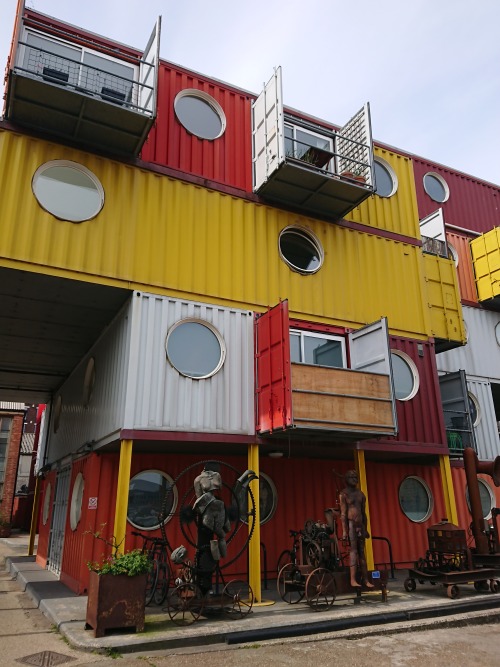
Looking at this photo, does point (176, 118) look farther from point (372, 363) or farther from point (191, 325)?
point (372, 363)

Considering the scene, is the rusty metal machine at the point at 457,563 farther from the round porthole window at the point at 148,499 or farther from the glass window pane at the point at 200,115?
the glass window pane at the point at 200,115

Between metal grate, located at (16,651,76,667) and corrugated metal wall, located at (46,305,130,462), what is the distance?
381cm

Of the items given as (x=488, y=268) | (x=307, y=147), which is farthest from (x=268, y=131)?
(x=488, y=268)

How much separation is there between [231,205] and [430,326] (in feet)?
20.3

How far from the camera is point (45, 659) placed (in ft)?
20.7

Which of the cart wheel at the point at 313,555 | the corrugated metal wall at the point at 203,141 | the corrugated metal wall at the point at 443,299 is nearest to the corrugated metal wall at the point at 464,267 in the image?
the corrugated metal wall at the point at 443,299

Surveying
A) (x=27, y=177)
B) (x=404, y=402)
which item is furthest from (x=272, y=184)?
(x=404, y=402)

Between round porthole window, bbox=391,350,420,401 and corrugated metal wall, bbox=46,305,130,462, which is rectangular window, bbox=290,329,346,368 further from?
corrugated metal wall, bbox=46,305,130,462

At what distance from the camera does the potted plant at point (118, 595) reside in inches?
276

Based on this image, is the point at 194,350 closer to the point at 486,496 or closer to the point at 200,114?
the point at 200,114

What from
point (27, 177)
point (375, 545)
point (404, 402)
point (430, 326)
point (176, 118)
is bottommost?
point (375, 545)

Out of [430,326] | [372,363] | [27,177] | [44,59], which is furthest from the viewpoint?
[430,326]

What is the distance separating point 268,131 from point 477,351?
10967 millimetres

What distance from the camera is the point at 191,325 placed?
34.9 ft
